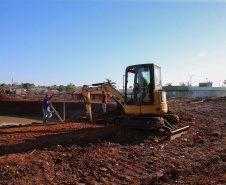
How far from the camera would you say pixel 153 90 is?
7.81 meters

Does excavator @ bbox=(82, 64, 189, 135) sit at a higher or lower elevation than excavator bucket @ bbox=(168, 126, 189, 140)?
higher

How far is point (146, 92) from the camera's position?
794 centimetres

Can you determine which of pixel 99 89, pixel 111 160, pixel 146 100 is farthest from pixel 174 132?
pixel 99 89

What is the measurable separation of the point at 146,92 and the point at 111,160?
3.62 m

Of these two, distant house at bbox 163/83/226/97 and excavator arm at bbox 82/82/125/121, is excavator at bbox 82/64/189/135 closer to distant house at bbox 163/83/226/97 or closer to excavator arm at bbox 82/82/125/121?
excavator arm at bbox 82/82/125/121

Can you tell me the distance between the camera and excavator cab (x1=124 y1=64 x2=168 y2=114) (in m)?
7.80

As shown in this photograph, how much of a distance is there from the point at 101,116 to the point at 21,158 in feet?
28.2

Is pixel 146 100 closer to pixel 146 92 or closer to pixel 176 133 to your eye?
pixel 146 92

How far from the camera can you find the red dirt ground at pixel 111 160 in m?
4.15

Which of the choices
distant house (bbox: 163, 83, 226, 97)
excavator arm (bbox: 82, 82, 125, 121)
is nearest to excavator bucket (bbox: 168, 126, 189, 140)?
excavator arm (bbox: 82, 82, 125, 121)

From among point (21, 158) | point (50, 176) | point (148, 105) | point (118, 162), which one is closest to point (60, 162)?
point (50, 176)

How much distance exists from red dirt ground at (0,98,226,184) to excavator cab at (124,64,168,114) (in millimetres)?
1165

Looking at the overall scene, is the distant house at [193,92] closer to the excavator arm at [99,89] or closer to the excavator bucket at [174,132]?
the excavator arm at [99,89]

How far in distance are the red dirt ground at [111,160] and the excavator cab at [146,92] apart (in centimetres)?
117
